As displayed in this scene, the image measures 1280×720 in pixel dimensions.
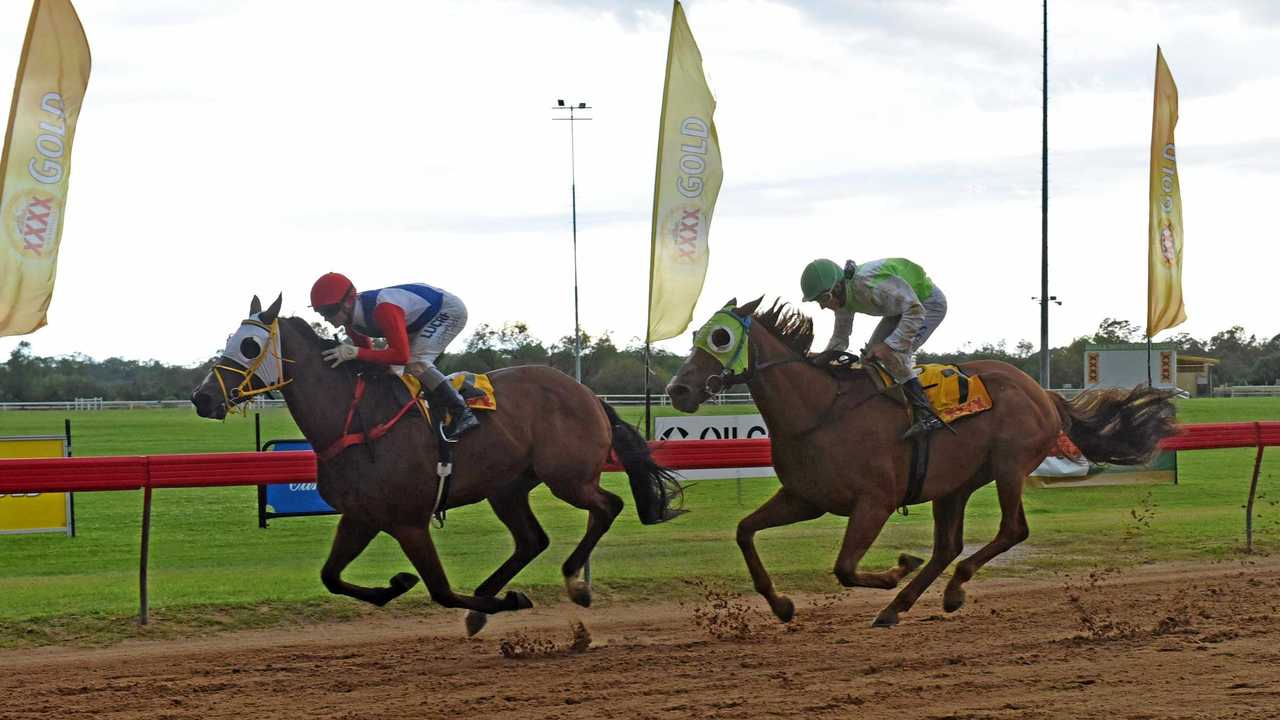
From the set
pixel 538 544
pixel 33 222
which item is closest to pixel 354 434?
pixel 538 544

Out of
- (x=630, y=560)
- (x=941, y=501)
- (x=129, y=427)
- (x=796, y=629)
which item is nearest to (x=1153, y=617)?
(x=941, y=501)

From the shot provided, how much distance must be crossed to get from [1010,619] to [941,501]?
78 centimetres

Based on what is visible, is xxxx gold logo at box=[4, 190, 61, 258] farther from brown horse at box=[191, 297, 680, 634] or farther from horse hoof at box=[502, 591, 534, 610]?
horse hoof at box=[502, 591, 534, 610]

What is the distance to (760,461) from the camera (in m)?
9.10

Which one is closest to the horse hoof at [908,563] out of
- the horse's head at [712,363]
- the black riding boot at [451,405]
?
the horse's head at [712,363]

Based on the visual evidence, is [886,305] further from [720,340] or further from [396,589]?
[396,589]

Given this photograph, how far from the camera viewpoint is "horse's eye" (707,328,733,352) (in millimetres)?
6777

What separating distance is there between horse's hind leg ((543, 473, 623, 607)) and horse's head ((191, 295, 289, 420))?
5.30ft

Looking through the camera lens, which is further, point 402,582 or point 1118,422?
point 1118,422

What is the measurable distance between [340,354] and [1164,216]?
12660 mm

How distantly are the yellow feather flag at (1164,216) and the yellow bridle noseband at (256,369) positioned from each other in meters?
12.5

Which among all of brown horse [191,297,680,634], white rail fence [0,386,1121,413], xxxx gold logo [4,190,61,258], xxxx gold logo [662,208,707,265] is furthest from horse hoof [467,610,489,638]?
white rail fence [0,386,1121,413]

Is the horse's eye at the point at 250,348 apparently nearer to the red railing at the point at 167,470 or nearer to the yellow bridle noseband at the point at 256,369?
the yellow bridle noseband at the point at 256,369

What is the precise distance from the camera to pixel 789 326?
7.15 m
